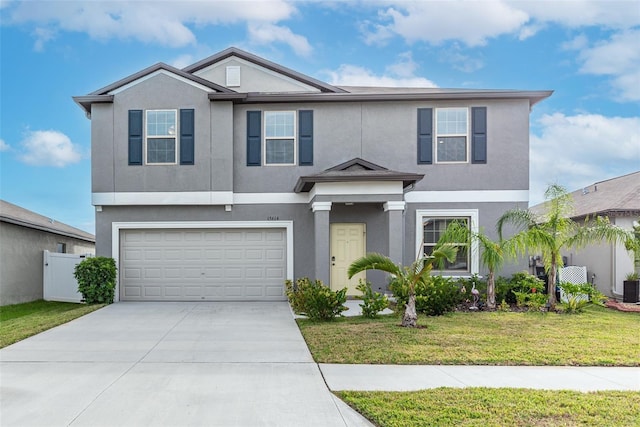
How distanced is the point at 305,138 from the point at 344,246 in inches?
133

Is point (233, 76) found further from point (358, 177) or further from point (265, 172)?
point (358, 177)

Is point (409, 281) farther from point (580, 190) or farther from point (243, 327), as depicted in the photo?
point (580, 190)

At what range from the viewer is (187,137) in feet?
43.8

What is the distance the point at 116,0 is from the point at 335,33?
5.82 m

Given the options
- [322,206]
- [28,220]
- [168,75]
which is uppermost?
[168,75]

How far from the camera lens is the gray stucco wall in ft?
46.4

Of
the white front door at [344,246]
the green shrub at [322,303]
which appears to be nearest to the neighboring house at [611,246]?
the white front door at [344,246]

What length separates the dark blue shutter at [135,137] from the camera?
527 inches

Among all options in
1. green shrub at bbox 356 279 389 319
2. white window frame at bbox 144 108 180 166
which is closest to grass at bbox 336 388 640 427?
green shrub at bbox 356 279 389 319

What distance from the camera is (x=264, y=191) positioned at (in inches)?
535

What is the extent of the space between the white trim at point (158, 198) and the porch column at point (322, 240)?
2843 mm

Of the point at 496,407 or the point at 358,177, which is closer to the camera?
the point at 496,407

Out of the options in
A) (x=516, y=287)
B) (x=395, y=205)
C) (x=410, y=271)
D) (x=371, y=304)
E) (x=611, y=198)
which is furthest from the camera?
(x=611, y=198)

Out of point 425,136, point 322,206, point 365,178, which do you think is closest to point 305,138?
point 322,206
